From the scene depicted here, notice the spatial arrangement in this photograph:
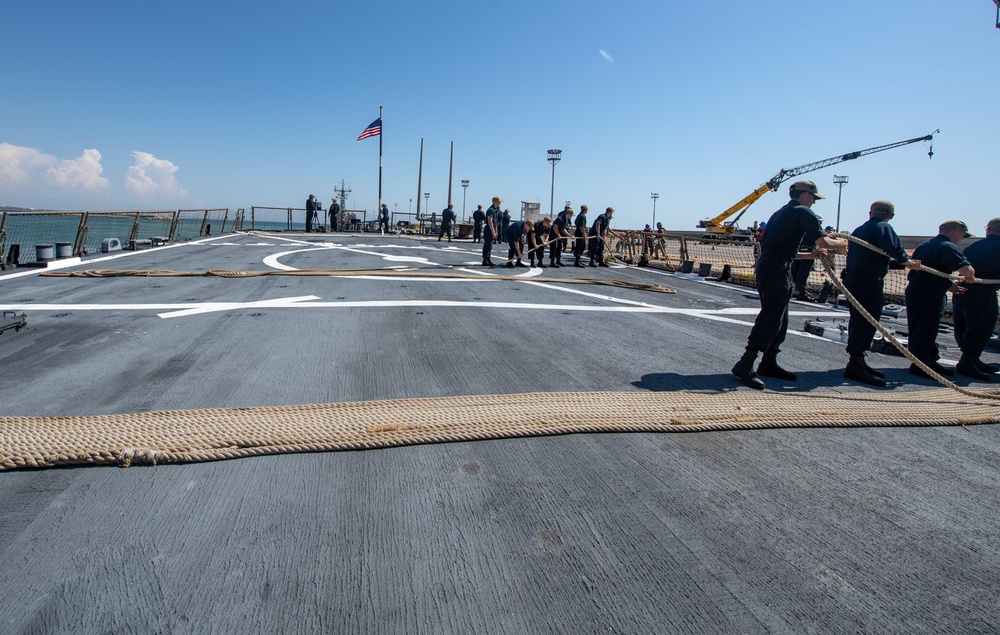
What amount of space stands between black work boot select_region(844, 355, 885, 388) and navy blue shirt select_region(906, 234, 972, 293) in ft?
4.01

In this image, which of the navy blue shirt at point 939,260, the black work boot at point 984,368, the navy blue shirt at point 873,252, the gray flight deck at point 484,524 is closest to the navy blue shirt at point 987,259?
the navy blue shirt at point 939,260

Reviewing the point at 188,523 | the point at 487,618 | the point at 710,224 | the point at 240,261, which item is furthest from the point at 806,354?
the point at 710,224

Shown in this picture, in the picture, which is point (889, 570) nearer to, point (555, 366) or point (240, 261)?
point (555, 366)

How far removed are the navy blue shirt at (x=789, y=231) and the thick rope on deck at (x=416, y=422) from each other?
1.26 metres

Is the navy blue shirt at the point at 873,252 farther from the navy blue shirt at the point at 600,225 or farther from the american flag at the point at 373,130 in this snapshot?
the american flag at the point at 373,130

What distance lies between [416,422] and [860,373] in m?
4.35

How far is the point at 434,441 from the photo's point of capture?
3004mm

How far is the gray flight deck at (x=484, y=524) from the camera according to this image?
1.78 meters

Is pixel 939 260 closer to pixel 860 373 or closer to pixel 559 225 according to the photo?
pixel 860 373

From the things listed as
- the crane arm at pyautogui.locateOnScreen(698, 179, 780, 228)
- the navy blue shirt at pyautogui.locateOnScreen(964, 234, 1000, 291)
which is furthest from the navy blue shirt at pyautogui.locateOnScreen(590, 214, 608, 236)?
the crane arm at pyautogui.locateOnScreen(698, 179, 780, 228)

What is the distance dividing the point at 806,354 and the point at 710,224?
5578 centimetres

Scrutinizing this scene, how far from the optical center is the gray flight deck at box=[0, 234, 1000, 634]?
1.78 m

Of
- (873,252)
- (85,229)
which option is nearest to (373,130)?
(85,229)

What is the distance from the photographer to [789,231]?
453 centimetres
